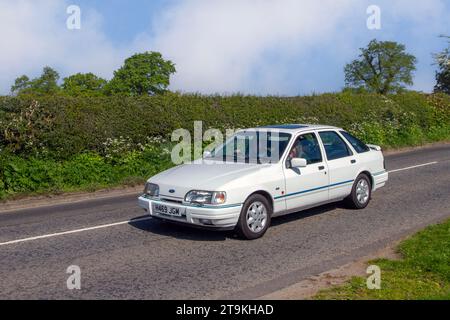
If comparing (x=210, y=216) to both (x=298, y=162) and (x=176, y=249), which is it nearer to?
(x=176, y=249)

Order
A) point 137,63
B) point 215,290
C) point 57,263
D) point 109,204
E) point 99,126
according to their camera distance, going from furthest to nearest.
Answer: point 137,63
point 99,126
point 109,204
point 57,263
point 215,290

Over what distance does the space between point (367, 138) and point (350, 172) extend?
12.8 m

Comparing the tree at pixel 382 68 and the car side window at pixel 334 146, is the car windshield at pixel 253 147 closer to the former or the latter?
the car side window at pixel 334 146

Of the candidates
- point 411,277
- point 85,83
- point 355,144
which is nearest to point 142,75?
point 85,83

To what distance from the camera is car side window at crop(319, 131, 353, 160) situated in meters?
9.31

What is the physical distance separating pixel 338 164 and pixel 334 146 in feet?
1.34

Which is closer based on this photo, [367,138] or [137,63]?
[367,138]

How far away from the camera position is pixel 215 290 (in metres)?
5.74

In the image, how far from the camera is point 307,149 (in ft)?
29.3

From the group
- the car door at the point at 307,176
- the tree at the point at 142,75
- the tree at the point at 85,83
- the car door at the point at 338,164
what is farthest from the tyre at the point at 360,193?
the tree at the point at 85,83

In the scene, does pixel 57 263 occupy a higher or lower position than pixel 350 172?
lower

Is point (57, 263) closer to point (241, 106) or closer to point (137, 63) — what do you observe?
point (241, 106)

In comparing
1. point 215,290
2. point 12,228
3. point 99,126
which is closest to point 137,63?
point 99,126
